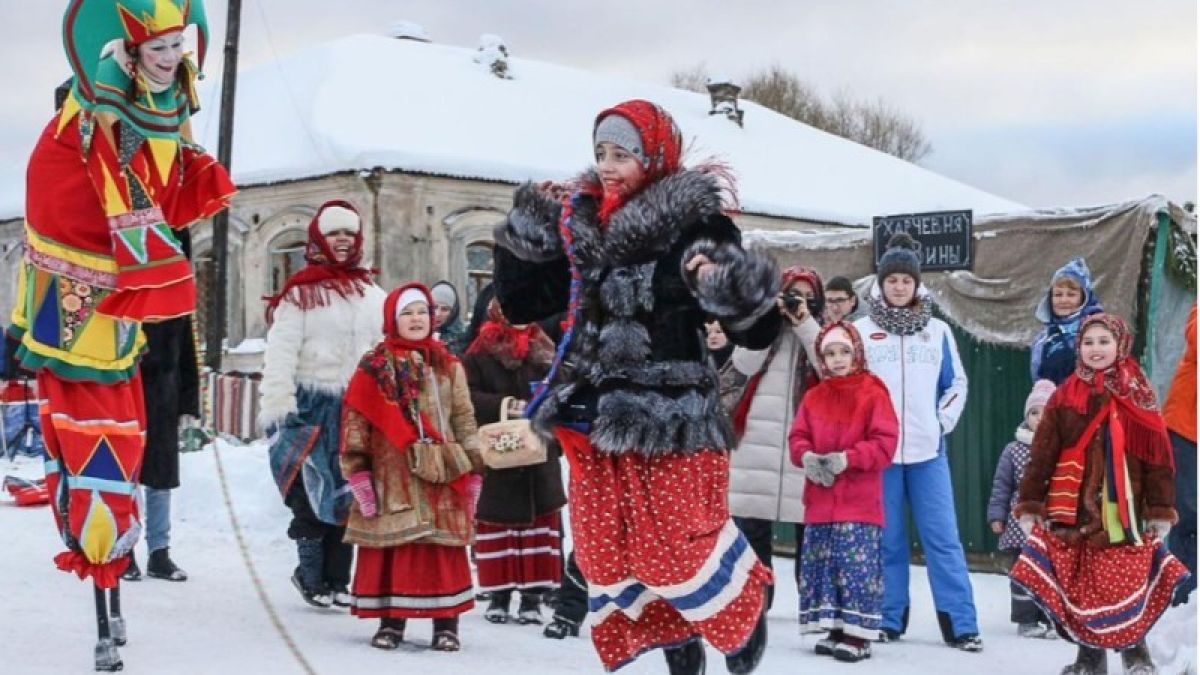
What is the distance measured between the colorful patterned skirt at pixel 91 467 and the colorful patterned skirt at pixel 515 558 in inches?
98.5

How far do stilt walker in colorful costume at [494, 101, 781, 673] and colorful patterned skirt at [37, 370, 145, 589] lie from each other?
1530 mm

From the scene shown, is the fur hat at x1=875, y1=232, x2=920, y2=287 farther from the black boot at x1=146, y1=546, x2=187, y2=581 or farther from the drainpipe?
the drainpipe

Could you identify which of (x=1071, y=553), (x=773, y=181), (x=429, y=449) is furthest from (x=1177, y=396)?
(x=773, y=181)

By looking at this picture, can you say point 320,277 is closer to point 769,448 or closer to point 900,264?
point 769,448

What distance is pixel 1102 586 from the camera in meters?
5.83

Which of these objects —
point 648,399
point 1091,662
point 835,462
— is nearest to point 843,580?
point 835,462

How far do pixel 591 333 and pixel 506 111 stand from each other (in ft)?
70.2

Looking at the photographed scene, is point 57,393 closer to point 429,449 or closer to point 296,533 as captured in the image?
point 429,449

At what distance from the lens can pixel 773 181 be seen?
92.4 feet

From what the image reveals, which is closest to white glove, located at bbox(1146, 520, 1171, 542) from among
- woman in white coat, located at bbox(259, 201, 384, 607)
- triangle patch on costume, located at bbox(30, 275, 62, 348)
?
woman in white coat, located at bbox(259, 201, 384, 607)

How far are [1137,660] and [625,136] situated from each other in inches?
122

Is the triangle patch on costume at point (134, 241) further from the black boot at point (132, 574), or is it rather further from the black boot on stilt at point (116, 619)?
the black boot at point (132, 574)

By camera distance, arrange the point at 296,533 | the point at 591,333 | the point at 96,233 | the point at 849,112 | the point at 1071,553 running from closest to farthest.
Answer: the point at 591,333 < the point at 96,233 < the point at 1071,553 < the point at 296,533 < the point at 849,112

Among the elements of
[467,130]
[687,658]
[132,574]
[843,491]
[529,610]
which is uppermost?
[467,130]
